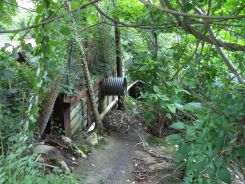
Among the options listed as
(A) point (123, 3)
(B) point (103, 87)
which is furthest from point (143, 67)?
(B) point (103, 87)

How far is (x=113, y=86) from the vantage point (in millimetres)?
6922

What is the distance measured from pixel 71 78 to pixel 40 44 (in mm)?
3124

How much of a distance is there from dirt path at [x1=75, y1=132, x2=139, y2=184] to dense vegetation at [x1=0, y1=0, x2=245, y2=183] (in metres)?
0.67

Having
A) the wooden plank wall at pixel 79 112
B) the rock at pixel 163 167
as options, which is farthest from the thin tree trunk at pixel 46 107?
the rock at pixel 163 167

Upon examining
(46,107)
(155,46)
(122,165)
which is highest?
(155,46)

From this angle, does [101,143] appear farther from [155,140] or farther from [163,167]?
[163,167]

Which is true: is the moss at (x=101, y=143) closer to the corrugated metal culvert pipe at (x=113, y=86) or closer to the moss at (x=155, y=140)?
the moss at (x=155, y=140)

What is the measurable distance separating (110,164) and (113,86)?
93.2 inches

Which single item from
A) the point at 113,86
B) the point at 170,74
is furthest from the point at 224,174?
the point at 113,86

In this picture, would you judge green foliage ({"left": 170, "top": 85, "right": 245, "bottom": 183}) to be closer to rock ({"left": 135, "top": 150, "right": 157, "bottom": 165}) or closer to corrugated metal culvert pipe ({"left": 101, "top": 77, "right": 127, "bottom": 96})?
rock ({"left": 135, "top": 150, "right": 157, "bottom": 165})

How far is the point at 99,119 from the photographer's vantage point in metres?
6.15

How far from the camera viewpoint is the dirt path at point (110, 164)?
4301 millimetres

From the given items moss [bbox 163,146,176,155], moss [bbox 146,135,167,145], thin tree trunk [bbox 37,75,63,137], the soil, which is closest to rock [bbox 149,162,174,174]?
the soil

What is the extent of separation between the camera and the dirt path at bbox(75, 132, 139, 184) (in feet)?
A: 14.1
